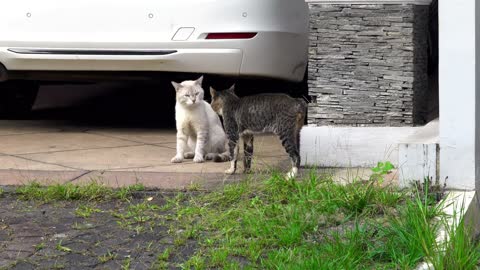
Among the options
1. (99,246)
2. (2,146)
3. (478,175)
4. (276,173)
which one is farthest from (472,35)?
(2,146)

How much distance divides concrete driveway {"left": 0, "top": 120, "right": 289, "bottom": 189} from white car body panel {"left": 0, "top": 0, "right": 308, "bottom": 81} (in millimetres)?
558

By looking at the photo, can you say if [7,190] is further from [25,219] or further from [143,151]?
[143,151]

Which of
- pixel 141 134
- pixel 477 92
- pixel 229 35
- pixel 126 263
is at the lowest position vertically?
pixel 141 134

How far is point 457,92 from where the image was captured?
16.5 ft

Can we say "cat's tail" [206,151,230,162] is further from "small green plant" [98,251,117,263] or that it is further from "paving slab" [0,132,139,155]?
"small green plant" [98,251,117,263]

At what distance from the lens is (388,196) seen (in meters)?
4.70

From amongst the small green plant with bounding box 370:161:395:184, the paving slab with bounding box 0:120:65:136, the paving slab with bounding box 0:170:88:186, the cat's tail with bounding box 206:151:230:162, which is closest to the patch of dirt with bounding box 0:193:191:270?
the paving slab with bounding box 0:170:88:186

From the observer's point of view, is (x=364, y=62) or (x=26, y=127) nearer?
(x=364, y=62)

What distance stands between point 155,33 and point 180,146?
941 millimetres

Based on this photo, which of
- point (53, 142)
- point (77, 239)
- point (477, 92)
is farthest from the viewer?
point (53, 142)

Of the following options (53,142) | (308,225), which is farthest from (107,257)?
(53,142)

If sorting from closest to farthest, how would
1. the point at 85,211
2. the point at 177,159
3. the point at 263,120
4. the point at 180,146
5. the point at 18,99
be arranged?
the point at 85,211
the point at 263,120
the point at 177,159
the point at 180,146
the point at 18,99

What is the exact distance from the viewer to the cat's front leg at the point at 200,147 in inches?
254

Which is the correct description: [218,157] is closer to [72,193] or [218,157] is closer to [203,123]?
[203,123]
